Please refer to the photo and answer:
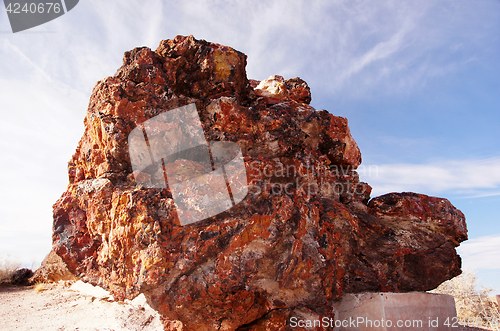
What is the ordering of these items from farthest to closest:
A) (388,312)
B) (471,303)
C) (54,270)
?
(471,303) → (54,270) → (388,312)

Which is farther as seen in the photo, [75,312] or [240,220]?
[75,312]

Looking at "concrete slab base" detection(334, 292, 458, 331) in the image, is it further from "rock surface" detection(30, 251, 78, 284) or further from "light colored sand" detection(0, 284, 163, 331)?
"rock surface" detection(30, 251, 78, 284)

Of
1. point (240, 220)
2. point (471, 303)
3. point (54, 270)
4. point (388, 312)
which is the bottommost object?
point (471, 303)

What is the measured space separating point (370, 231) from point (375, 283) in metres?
0.72

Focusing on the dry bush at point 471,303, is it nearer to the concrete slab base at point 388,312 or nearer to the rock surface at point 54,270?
the concrete slab base at point 388,312

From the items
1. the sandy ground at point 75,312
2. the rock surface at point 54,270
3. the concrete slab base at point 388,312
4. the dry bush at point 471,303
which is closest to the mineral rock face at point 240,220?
the concrete slab base at point 388,312

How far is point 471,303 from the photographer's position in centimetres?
884

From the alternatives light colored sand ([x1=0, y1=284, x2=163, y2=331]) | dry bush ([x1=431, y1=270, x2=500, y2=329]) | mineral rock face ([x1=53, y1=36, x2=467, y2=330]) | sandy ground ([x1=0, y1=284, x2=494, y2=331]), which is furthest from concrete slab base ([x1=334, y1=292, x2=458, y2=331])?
dry bush ([x1=431, y1=270, x2=500, y2=329])

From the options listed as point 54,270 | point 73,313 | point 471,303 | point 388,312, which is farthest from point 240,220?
point 471,303

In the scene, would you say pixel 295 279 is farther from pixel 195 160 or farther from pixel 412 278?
pixel 412 278

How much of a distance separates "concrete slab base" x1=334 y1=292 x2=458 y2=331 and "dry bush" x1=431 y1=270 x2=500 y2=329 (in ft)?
16.9

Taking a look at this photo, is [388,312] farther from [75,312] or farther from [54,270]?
[54,270]

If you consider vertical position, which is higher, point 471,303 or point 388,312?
point 388,312

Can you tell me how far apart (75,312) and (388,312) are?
15.2 ft
